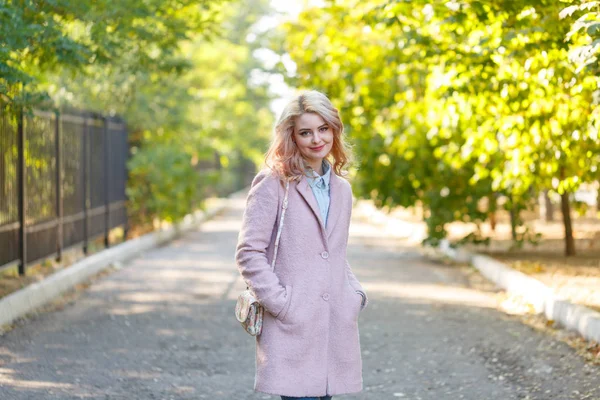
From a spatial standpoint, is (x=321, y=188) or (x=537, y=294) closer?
(x=321, y=188)

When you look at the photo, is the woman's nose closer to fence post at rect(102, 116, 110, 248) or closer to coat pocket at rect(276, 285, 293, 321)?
coat pocket at rect(276, 285, 293, 321)

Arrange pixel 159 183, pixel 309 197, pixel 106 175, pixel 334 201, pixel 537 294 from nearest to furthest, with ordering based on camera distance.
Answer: pixel 309 197 → pixel 334 201 → pixel 537 294 → pixel 106 175 → pixel 159 183

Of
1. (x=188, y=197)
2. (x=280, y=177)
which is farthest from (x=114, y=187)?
(x=280, y=177)

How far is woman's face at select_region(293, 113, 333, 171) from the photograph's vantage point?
4.18 meters

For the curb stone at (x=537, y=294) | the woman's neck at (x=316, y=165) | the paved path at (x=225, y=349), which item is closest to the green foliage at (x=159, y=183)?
the curb stone at (x=537, y=294)

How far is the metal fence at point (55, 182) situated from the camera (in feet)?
37.0

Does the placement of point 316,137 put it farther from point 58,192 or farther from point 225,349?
point 58,192

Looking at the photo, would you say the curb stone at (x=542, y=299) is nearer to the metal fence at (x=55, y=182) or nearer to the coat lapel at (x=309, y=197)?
the coat lapel at (x=309, y=197)

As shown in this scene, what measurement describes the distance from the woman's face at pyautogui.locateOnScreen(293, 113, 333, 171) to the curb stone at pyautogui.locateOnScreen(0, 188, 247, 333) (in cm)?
568

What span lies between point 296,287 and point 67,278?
831 cm

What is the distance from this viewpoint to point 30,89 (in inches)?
356

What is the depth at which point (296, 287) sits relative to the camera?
13.3 ft

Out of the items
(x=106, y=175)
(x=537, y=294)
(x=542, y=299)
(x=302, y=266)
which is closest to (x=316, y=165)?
(x=302, y=266)

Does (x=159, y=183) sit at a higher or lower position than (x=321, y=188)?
lower
